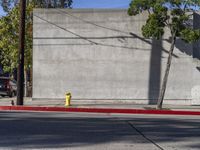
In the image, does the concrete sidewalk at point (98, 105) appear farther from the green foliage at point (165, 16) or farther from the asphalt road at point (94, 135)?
the asphalt road at point (94, 135)

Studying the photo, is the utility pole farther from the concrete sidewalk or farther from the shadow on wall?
the shadow on wall

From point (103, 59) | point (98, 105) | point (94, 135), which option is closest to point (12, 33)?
point (103, 59)

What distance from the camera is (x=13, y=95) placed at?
129 feet

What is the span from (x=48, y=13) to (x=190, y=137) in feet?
56.1

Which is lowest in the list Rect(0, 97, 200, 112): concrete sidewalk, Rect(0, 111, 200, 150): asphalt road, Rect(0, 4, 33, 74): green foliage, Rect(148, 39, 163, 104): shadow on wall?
Rect(0, 97, 200, 112): concrete sidewalk

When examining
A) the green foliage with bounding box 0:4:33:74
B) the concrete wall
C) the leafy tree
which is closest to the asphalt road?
the leafy tree

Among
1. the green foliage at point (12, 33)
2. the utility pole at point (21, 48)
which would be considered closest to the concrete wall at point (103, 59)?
the utility pole at point (21, 48)

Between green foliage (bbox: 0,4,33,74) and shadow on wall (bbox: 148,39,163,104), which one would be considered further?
green foliage (bbox: 0,4,33,74)

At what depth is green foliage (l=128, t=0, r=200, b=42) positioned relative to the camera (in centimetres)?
2539

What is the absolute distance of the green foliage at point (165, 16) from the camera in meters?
25.4

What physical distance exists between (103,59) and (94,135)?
51.2 ft

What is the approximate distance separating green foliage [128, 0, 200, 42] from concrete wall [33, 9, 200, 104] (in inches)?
115

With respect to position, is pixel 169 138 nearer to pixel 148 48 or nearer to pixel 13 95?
pixel 148 48

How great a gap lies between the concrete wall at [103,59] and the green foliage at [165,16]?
2.93 metres
